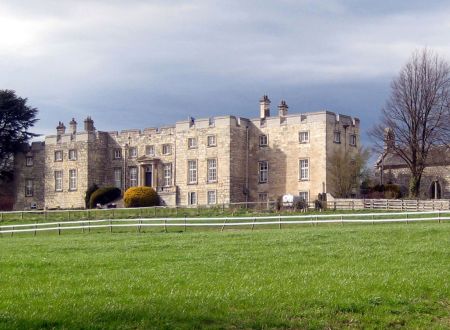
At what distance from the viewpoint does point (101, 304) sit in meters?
12.9

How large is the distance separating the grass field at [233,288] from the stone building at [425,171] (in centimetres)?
3857

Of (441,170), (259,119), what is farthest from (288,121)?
(441,170)

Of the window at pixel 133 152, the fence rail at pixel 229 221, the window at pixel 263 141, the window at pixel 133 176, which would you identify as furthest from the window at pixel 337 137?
the fence rail at pixel 229 221

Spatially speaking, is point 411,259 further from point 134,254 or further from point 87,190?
point 87,190

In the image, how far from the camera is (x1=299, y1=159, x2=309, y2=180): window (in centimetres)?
6047

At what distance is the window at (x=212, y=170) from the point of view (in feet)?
206

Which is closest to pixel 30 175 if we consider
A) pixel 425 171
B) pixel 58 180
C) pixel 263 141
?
pixel 58 180

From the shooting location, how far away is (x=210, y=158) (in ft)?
207

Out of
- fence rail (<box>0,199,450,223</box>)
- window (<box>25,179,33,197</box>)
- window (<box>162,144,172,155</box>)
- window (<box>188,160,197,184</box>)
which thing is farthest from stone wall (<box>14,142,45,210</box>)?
window (<box>188,160,197,184</box>)

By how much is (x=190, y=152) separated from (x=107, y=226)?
86.4 ft

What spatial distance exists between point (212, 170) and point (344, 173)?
10.9 meters

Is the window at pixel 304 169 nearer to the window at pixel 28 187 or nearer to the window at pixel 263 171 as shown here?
the window at pixel 263 171

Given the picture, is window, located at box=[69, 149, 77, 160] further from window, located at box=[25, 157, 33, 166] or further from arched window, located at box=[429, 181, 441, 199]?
arched window, located at box=[429, 181, 441, 199]

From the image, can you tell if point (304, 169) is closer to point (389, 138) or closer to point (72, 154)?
point (389, 138)
